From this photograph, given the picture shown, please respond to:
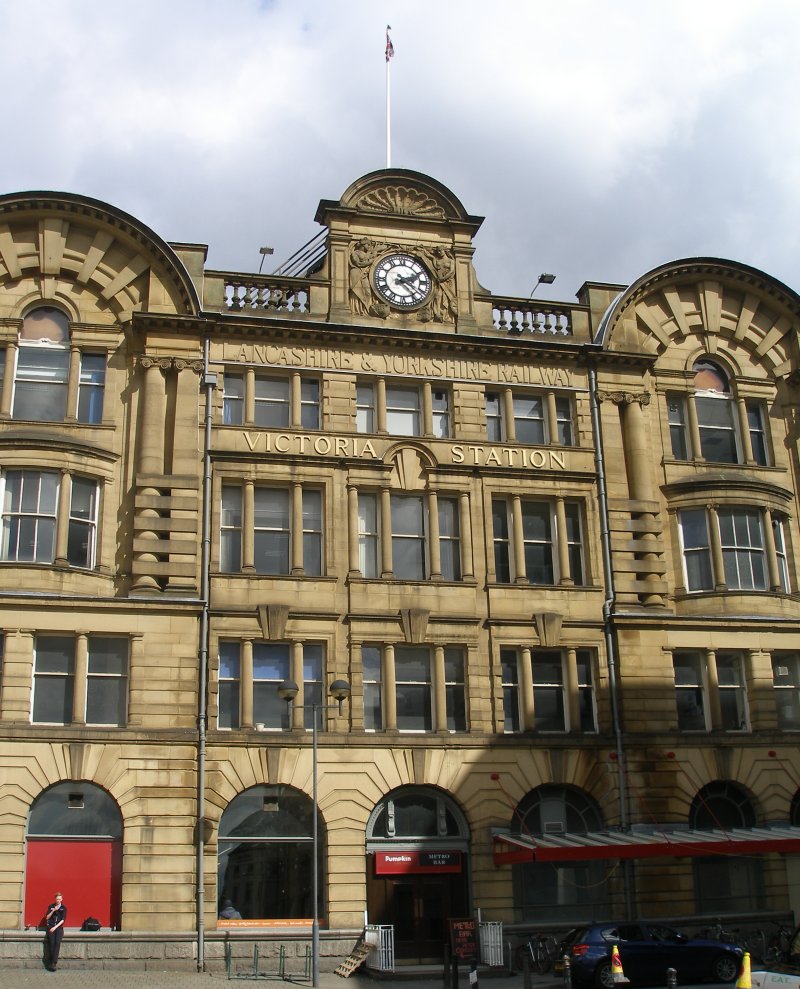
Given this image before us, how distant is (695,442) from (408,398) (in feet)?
31.1

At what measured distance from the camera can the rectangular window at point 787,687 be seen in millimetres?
37094

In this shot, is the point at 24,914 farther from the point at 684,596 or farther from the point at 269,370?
the point at 684,596

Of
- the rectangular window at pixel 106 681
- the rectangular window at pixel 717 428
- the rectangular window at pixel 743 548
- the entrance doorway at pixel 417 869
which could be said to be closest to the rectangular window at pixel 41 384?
the rectangular window at pixel 106 681

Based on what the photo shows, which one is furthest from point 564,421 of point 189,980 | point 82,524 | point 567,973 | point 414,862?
point 189,980

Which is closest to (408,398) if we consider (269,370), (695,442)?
(269,370)

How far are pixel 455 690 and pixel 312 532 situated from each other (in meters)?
6.14

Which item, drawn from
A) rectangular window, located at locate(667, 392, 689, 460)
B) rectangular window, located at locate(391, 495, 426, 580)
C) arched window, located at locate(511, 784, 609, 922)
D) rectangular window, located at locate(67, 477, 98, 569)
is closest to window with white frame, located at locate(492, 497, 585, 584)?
rectangular window, located at locate(391, 495, 426, 580)

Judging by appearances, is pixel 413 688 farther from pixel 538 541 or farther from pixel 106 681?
pixel 106 681

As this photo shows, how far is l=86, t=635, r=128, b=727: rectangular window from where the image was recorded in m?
32.1

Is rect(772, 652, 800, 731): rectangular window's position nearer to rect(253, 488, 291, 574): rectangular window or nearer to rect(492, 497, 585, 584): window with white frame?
rect(492, 497, 585, 584): window with white frame

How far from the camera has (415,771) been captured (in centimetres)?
3344

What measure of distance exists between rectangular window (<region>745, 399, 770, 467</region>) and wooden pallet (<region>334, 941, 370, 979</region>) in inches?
Answer: 786

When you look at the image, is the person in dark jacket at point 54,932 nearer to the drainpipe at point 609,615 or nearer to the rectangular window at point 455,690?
the rectangular window at point 455,690

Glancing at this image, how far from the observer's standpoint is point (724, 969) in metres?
29.0
